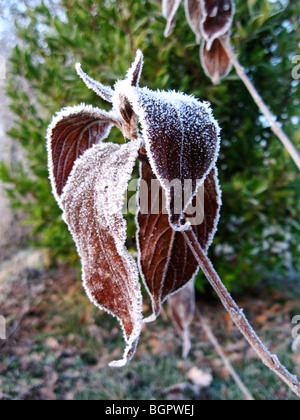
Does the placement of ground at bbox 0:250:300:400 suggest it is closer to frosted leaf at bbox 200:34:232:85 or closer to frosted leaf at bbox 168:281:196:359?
frosted leaf at bbox 168:281:196:359

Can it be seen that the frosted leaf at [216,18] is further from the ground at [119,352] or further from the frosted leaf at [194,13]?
the ground at [119,352]

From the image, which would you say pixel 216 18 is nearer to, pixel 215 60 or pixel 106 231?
pixel 215 60

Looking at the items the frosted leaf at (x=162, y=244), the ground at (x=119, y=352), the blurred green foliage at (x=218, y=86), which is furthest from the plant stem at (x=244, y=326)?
the ground at (x=119, y=352)

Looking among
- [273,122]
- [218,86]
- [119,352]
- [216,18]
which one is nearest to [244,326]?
[273,122]

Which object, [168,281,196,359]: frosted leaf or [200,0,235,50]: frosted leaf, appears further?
[168,281,196,359]: frosted leaf

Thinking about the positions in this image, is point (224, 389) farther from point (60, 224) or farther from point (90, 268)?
point (90, 268)

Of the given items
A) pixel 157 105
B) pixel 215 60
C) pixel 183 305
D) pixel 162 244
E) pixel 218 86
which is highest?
pixel 218 86

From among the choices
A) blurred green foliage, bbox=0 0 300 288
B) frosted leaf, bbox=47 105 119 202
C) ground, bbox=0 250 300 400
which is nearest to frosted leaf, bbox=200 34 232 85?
blurred green foliage, bbox=0 0 300 288
